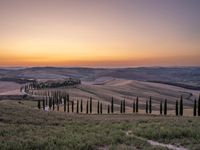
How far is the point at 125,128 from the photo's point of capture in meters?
22.4

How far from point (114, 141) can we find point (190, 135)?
5.00m

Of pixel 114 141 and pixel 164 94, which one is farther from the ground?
pixel 114 141

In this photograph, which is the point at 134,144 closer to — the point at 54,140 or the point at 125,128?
the point at 54,140

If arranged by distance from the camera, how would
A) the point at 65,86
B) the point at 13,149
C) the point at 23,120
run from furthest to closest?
the point at 65,86, the point at 23,120, the point at 13,149

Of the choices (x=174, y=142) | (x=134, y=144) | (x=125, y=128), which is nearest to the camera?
(x=134, y=144)

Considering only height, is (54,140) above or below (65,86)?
above

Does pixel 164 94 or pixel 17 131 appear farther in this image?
pixel 164 94

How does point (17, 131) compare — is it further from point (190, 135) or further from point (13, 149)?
point (190, 135)

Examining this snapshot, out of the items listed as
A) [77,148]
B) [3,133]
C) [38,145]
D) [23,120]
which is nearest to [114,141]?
[77,148]

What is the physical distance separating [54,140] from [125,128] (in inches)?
309

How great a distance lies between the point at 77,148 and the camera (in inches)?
570

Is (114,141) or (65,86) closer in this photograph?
(114,141)

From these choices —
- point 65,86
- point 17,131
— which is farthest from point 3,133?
point 65,86

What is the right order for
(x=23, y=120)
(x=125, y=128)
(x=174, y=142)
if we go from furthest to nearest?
(x=23, y=120), (x=125, y=128), (x=174, y=142)
